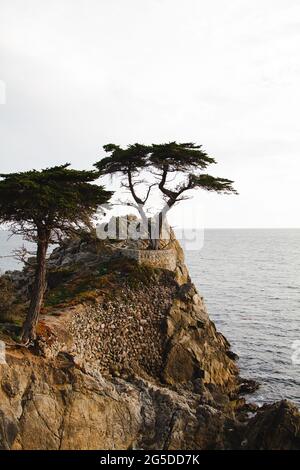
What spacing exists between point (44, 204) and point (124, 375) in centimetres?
1011

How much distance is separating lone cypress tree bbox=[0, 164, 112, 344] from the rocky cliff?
4.89 ft

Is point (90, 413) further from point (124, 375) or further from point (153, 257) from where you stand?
point (153, 257)

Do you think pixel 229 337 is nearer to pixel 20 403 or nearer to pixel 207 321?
pixel 207 321

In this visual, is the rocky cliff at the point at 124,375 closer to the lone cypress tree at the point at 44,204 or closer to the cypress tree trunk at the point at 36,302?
the cypress tree trunk at the point at 36,302

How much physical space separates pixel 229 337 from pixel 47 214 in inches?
1046

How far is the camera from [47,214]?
17.3 metres

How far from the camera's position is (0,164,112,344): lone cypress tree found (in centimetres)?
1560

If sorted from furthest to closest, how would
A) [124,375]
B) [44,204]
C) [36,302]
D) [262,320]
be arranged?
[262,320]
[124,375]
[36,302]
[44,204]

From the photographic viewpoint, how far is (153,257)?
2739 centimetres

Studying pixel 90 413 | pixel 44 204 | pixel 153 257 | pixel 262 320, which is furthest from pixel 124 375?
pixel 262 320

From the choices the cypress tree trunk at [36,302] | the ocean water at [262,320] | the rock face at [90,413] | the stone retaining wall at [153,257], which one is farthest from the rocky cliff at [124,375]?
the ocean water at [262,320]

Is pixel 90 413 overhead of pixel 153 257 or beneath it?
beneath

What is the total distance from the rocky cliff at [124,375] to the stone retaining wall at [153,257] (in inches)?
27.5
